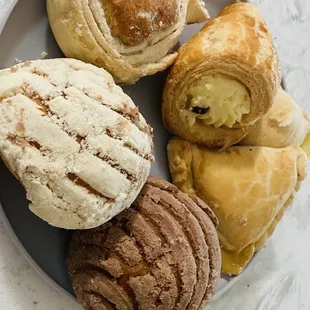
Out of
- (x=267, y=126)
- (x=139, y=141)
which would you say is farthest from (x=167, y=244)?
(x=267, y=126)

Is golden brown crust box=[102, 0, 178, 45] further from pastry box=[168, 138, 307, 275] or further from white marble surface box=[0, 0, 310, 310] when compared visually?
white marble surface box=[0, 0, 310, 310]

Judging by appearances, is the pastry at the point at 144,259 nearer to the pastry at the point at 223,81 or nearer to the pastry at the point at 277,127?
the pastry at the point at 223,81

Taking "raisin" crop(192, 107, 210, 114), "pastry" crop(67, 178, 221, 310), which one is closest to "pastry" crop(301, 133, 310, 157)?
"raisin" crop(192, 107, 210, 114)

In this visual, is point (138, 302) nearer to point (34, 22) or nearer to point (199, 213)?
point (199, 213)

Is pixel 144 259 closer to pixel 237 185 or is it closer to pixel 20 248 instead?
pixel 20 248

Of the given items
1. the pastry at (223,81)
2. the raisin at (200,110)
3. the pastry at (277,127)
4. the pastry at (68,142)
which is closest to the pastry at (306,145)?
the pastry at (277,127)

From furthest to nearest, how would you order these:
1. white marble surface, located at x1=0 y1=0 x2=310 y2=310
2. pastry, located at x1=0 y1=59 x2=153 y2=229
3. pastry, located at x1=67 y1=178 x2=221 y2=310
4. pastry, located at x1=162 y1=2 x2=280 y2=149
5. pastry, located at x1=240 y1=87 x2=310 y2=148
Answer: white marble surface, located at x1=0 y1=0 x2=310 y2=310 → pastry, located at x1=240 y1=87 x2=310 y2=148 → pastry, located at x1=162 y1=2 x2=280 y2=149 → pastry, located at x1=67 y1=178 x2=221 y2=310 → pastry, located at x1=0 y1=59 x2=153 y2=229
